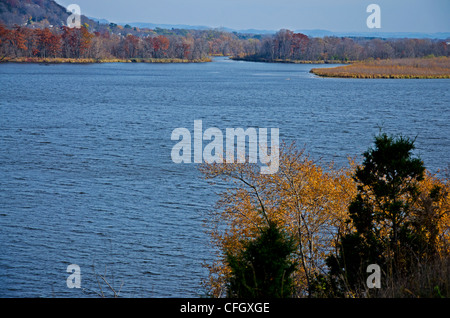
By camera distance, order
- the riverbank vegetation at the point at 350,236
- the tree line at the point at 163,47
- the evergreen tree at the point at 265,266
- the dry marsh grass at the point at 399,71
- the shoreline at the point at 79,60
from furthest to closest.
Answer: the shoreline at the point at 79,60 → the tree line at the point at 163,47 → the dry marsh grass at the point at 399,71 → the riverbank vegetation at the point at 350,236 → the evergreen tree at the point at 265,266

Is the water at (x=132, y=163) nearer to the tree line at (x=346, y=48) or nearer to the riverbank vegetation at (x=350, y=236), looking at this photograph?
the riverbank vegetation at (x=350, y=236)

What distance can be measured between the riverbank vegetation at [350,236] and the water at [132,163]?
8.27ft

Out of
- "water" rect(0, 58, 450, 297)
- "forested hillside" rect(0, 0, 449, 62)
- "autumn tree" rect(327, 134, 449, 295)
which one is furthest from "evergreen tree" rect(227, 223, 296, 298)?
"forested hillside" rect(0, 0, 449, 62)

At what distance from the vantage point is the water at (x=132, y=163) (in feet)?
63.8

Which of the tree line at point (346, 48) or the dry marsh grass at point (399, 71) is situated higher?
the tree line at point (346, 48)

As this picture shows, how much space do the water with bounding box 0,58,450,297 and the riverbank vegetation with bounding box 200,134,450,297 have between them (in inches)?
99.3

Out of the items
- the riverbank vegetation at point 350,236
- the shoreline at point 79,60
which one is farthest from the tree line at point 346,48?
the riverbank vegetation at point 350,236

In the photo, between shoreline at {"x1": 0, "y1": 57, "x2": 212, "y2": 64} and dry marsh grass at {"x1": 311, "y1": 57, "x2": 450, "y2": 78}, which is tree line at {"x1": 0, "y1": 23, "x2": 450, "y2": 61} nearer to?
shoreline at {"x1": 0, "y1": 57, "x2": 212, "y2": 64}

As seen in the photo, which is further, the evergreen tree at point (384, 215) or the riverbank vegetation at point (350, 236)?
the evergreen tree at point (384, 215)

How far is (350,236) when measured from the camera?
558 inches

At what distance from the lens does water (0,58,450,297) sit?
19438 mm

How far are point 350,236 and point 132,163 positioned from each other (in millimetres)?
21914
